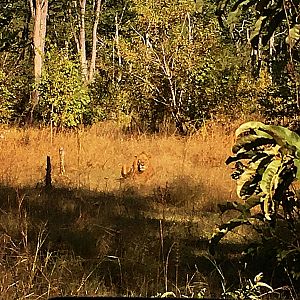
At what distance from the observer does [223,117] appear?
1515cm

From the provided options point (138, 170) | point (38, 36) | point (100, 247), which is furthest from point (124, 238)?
point (38, 36)

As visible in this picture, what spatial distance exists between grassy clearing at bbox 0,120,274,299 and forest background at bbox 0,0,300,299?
0.06 ft

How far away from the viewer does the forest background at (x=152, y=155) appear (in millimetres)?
4074

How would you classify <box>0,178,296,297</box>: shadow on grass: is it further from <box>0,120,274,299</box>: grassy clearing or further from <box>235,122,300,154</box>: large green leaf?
<box>235,122,300,154</box>: large green leaf

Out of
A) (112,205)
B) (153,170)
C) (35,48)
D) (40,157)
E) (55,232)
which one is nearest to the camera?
(55,232)

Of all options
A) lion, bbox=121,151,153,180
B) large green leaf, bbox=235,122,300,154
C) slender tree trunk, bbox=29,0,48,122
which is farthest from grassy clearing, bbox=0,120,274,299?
slender tree trunk, bbox=29,0,48,122

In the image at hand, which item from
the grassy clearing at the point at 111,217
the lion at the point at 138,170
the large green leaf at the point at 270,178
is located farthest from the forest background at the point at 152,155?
the large green leaf at the point at 270,178

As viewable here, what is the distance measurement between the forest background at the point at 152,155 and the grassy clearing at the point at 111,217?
0.02 m

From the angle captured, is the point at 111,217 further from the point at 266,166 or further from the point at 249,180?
the point at 266,166

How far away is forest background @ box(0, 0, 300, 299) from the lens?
160 inches

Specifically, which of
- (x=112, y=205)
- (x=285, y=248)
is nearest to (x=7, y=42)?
(x=112, y=205)

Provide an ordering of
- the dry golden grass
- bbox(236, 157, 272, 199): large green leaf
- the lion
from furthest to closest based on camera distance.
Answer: the lion, the dry golden grass, bbox(236, 157, 272, 199): large green leaf

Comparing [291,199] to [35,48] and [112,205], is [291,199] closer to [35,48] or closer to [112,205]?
[112,205]

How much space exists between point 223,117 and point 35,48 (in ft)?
22.5
